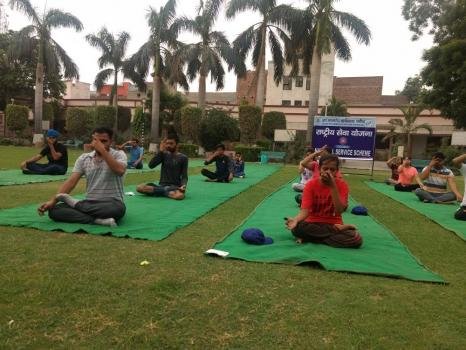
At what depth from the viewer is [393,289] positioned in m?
3.72

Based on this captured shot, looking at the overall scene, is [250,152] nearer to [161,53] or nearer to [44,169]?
[161,53]

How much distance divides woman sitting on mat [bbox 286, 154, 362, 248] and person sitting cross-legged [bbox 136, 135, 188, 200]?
3817 mm

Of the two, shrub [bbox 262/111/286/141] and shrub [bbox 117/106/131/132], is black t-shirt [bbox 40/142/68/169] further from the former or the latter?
shrub [bbox 117/106/131/132]

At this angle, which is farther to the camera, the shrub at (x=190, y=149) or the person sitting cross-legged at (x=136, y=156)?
the shrub at (x=190, y=149)

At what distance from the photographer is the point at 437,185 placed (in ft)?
33.7

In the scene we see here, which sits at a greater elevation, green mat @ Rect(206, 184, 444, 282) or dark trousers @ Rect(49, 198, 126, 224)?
dark trousers @ Rect(49, 198, 126, 224)

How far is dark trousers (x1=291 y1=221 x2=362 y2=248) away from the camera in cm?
507

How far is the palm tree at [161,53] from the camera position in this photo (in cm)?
3011

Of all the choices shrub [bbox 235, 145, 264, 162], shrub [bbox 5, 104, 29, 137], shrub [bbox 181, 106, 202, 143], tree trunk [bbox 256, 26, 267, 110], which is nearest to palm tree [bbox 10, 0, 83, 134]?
shrub [bbox 5, 104, 29, 137]

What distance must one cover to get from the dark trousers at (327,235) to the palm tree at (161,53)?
26211 mm

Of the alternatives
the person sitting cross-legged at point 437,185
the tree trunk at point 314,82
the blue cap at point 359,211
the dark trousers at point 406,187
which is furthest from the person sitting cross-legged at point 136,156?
the tree trunk at point 314,82

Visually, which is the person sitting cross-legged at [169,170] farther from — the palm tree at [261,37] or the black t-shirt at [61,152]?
the palm tree at [261,37]

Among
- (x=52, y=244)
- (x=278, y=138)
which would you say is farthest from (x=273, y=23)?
(x=52, y=244)

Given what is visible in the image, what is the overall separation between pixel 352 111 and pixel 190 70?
14400mm
